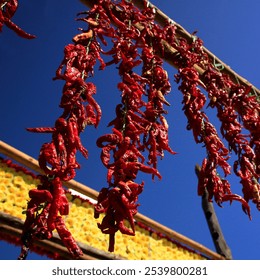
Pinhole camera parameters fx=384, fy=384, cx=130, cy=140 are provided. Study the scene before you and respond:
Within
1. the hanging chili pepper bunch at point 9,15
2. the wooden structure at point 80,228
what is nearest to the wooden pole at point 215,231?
the wooden structure at point 80,228

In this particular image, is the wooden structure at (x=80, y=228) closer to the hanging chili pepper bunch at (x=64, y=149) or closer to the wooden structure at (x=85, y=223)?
the wooden structure at (x=85, y=223)

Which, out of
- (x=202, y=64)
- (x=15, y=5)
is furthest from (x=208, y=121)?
(x=15, y=5)

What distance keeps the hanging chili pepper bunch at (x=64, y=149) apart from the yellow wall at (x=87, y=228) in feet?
7.07

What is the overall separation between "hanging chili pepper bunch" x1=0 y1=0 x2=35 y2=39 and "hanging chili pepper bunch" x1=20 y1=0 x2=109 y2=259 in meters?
0.28

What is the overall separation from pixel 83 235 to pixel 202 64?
8.27 ft

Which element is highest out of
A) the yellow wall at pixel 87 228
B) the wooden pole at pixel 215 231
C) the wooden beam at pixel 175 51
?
the wooden beam at pixel 175 51

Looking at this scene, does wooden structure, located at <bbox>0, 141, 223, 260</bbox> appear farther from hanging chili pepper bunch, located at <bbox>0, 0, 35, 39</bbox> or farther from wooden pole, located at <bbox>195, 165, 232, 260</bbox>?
hanging chili pepper bunch, located at <bbox>0, 0, 35, 39</bbox>

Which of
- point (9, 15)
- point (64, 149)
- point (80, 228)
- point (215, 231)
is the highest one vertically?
point (215, 231)

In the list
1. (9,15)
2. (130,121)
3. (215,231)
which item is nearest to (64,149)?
(130,121)

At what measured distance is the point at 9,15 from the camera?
7.41 feet

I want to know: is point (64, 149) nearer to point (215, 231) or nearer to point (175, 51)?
point (175, 51)

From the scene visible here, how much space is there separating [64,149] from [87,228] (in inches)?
133

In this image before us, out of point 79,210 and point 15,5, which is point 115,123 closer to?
point 15,5

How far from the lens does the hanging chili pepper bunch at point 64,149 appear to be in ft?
4.83
